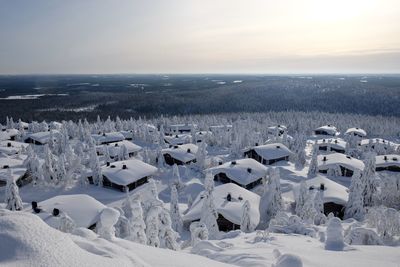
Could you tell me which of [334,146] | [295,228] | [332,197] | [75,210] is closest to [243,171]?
[332,197]

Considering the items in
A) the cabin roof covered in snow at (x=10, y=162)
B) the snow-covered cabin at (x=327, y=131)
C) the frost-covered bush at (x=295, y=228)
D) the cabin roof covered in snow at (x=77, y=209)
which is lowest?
the snow-covered cabin at (x=327, y=131)

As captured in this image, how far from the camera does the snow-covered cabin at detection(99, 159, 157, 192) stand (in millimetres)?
41694

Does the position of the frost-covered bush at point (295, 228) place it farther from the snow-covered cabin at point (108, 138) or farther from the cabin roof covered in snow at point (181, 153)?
the snow-covered cabin at point (108, 138)

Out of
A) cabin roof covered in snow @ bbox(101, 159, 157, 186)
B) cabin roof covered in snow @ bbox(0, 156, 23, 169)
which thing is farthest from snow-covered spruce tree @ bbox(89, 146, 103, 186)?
cabin roof covered in snow @ bbox(0, 156, 23, 169)

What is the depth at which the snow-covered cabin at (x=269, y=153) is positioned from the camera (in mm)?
54844

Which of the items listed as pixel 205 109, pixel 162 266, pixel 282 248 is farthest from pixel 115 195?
pixel 205 109

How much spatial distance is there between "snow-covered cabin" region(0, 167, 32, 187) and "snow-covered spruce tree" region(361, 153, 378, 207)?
4103 cm

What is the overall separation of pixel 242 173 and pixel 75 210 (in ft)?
74.9

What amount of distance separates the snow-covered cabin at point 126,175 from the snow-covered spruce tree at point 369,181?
86.1ft

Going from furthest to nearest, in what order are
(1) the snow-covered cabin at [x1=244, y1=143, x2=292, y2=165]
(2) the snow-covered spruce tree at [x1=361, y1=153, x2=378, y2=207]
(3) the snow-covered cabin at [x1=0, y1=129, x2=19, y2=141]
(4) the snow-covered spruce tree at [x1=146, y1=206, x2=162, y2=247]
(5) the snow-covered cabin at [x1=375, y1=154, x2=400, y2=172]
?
(3) the snow-covered cabin at [x1=0, y1=129, x2=19, y2=141] < (1) the snow-covered cabin at [x1=244, y1=143, x2=292, y2=165] < (5) the snow-covered cabin at [x1=375, y1=154, x2=400, y2=172] < (2) the snow-covered spruce tree at [x1=361, y1=153, x2=378, y2=207] < (4) the snow-covered spruce tree at [x1=146, y1=206, x2=162, y2=247]

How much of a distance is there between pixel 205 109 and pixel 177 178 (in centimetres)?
11940

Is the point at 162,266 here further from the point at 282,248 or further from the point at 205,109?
the point at 205,109

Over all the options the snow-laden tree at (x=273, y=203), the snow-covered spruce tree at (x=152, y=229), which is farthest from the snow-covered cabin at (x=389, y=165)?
the snow-covered spruce tree at (x=152, y=229)

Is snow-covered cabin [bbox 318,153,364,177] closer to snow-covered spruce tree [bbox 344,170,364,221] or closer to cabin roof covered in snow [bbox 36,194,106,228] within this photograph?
snow-covered spruce tree [bbox 344,170,364,221]
